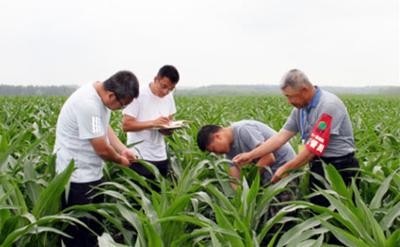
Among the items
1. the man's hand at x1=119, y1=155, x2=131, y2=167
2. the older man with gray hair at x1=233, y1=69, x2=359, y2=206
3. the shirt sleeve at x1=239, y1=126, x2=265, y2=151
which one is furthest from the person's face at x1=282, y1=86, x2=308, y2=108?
the man's hand at x1=119, y1=155, x2=131, y2=167

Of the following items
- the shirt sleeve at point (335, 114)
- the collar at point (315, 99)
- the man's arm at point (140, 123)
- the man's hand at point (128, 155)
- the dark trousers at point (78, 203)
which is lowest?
the dark trousers at point (78, 203)

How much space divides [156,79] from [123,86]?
0.99 metres

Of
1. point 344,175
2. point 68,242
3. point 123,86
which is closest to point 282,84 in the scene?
point 344,175

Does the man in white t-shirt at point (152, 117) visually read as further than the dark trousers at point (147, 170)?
No

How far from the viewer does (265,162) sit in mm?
3203

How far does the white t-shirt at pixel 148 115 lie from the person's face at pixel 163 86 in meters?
0.10

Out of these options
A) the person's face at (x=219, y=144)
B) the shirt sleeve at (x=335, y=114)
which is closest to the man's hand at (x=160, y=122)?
the person's face at (x=219, y=144)

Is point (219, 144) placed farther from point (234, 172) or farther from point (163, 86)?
point (163, 86)

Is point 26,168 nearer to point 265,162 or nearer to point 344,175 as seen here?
point 265,162

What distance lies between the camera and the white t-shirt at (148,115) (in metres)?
3.73

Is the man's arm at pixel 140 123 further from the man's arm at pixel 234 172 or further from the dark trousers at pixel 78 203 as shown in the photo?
the dark trousers at pixel 78 203

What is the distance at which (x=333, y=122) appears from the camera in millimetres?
2854

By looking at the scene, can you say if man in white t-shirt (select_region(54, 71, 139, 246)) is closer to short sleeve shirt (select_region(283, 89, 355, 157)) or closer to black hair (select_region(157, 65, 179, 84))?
black hair (select_region(157, 65, 179, 84))

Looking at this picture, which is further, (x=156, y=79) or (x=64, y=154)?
(x=156, y=79)
